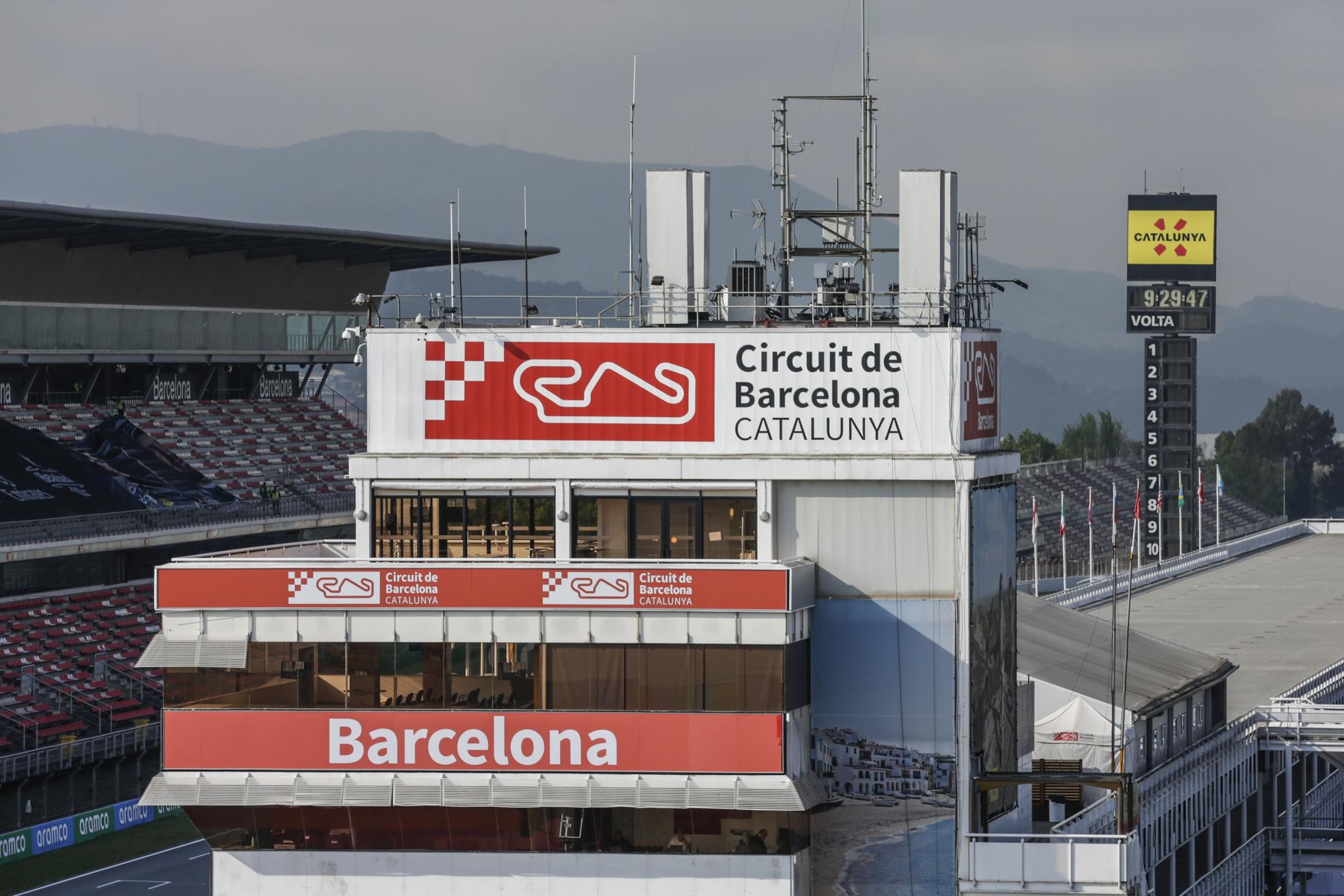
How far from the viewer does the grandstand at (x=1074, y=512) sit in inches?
5846

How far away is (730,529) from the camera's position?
1351 inches

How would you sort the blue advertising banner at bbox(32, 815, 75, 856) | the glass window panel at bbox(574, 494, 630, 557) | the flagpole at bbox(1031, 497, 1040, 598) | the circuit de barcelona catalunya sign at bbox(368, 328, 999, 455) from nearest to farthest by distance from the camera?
the circuit de barcelona catalunya sign at bbox(368, 328, 999, 455), the glass window panel at bbox(574, 494, 630, 557), the blue advertising banner at bbox(32, 815, 75, 856), the flagpole at bbox(1031, 497, 1040, 598)

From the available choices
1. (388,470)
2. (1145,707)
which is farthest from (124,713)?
(388,470)

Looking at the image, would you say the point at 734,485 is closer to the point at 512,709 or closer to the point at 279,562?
the point at 512,709

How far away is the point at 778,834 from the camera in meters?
32.5

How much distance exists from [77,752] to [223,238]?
36.8 meters

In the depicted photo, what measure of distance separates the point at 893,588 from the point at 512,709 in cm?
627

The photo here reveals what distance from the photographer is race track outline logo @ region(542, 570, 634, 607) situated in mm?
32156

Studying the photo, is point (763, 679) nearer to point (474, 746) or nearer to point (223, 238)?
point (474, 746)

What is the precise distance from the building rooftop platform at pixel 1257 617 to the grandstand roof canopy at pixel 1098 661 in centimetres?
714

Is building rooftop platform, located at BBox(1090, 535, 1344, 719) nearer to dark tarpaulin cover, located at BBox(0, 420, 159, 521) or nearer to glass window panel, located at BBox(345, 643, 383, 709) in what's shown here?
dark tarpaulin cover, located at BBox(0, 420, 159, 521)

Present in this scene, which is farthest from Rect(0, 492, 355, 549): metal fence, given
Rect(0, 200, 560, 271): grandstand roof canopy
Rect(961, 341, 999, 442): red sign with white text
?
Rect(961, 341, 999, 442): red sign with white text

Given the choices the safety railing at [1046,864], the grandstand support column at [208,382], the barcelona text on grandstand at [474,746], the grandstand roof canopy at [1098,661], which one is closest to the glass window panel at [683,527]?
the barcelona text on grandstand at [474,746]

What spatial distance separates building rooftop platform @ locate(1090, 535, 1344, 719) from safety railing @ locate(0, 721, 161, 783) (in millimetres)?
35574
